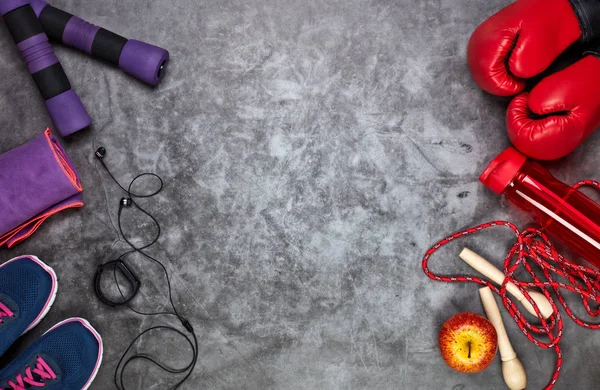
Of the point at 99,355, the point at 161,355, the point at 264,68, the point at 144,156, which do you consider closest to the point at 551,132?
the point at 264,68

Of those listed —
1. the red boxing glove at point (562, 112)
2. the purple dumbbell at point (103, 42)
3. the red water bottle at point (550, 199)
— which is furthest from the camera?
the purple dumbbell at point (103, 42)

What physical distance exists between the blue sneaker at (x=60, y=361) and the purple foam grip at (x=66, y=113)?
0.72 metres

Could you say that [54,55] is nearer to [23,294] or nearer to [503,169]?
[23,294]

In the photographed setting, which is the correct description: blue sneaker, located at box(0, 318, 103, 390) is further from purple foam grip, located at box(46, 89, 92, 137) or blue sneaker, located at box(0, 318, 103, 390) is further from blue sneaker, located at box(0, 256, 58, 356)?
purple foam grip, located at box(46, 89, 92, 137)

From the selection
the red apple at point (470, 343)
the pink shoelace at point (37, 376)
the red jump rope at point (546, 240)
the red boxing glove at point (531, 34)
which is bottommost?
the pink shoelace at point (37, 376)

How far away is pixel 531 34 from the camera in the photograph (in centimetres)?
182

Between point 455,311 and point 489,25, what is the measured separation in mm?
1057

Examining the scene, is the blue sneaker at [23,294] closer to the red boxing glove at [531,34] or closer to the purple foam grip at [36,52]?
the purple foam grip at [36,52]

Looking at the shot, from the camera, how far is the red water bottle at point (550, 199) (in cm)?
191

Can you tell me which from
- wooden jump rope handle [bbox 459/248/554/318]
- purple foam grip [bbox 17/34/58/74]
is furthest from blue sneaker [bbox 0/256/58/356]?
wooden jump rope handle [bbox 459/248/554/318]

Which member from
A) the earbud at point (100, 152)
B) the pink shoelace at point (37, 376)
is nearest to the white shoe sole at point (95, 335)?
the pink shoelace at point (37, 376)

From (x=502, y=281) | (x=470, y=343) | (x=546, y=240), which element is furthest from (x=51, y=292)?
(x=546, y=240)

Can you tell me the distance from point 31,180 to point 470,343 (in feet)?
5.48

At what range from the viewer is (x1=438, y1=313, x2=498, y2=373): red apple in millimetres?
1840
